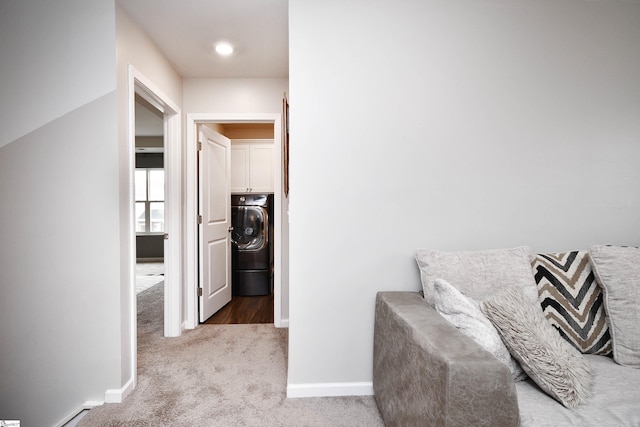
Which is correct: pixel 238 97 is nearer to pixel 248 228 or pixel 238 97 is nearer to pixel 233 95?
pixel 233 95

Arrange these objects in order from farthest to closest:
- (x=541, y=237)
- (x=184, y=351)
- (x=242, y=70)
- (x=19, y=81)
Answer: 1. (x=242, y=70)
2. (x=184, y=351)
3. (x=541, y=237)
4. (x=19, y=81)

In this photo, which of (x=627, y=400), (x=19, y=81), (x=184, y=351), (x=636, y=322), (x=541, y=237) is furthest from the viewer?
(x=184, y=351)

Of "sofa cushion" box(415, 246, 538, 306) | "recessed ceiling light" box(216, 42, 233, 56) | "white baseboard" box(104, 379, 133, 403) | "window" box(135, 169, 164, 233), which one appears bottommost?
"white baseboard" box(104, 379, 133, 403)

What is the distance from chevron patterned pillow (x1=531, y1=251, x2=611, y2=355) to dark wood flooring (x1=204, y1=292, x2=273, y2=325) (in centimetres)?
236

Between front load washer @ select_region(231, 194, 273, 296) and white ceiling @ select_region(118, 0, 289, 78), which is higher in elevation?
white ceiling @ select_region(118, 0, 289, 78)

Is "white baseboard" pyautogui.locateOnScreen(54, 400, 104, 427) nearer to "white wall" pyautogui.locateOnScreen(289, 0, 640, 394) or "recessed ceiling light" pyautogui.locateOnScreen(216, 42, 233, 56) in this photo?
"white wall" pyautogui.locateOnScreen(289, 0, 640, 394)

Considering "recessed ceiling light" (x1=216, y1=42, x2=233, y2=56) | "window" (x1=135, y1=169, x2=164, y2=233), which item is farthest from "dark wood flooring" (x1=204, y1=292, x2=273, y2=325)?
"window" (x1=135, y1=169, x2=164, y2=233)

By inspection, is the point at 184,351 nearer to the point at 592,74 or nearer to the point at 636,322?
the point at 636,322

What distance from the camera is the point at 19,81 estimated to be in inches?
66.6

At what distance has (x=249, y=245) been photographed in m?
3.97

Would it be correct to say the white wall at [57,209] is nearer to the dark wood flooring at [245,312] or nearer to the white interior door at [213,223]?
the white interior door at [213,223]

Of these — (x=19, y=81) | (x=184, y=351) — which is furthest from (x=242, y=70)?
(x=184, y=351)

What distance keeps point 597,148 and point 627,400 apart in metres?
1.45

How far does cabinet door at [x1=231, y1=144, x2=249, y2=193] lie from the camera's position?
4.20m
